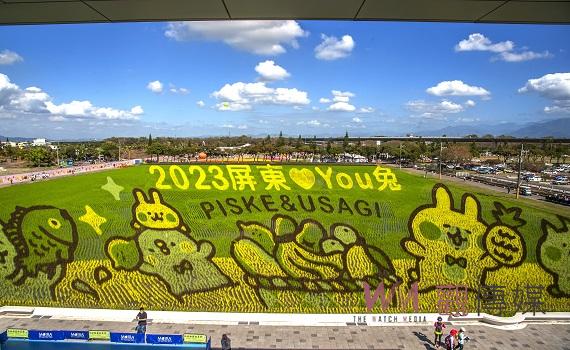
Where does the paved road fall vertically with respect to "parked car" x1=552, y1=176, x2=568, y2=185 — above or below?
below

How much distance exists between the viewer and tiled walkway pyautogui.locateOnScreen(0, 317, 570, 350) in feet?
34.8

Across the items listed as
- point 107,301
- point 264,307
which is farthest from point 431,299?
point 107,301

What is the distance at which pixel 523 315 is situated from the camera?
12078mm

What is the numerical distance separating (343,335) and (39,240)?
33.6ft

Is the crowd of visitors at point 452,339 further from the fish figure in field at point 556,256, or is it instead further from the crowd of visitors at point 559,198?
the crowd of visitors at point 559,198

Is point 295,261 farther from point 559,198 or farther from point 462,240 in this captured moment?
point 559,198

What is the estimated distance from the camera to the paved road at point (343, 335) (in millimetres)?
10602

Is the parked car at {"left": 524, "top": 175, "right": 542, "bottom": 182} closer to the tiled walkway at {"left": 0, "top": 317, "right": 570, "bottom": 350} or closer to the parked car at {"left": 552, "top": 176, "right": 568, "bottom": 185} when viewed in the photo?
the parked car at {"left": 552, "top": 176, "right": 568, "bottom": 185}

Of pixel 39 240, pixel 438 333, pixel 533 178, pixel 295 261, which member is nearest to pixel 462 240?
pixel 438 333

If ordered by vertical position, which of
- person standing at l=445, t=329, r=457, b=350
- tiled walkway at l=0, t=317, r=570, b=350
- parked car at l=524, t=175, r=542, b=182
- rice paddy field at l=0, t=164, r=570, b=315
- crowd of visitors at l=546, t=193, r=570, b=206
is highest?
parked car at l=524, t=175, r=542, b=182

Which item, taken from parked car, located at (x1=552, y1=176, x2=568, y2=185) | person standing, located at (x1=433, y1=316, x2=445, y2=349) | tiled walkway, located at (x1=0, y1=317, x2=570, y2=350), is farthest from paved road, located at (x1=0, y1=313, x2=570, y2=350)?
parked car, located at (x1=552, y1=176, x2=568, y2=185)

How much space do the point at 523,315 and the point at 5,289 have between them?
16504 millimetres

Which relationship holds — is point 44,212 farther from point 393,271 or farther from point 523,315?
point 523,315

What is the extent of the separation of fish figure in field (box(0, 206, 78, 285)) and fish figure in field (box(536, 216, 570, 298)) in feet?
48.8
